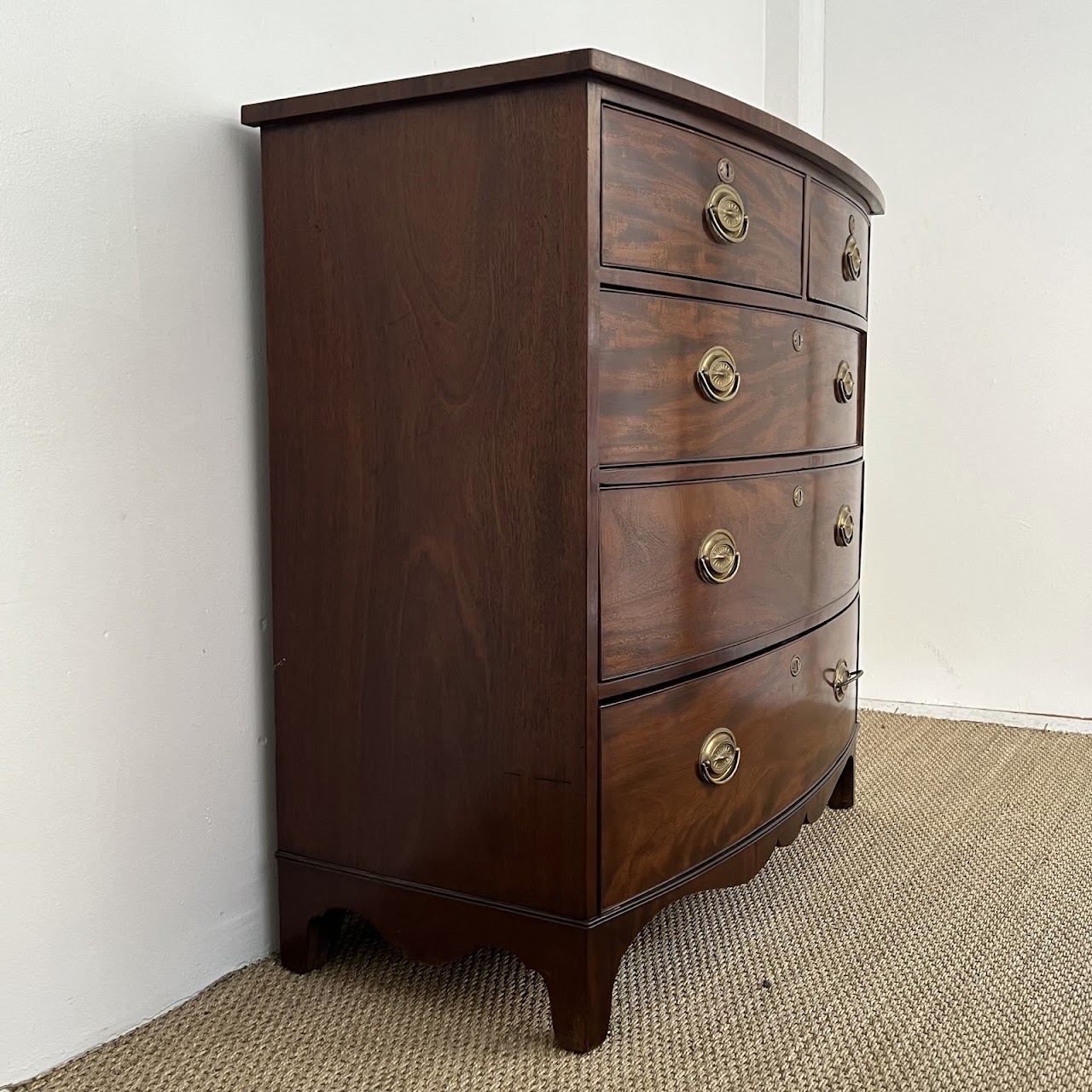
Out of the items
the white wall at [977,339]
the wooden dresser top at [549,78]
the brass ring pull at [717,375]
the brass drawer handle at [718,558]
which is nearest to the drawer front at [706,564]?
the brass drawer handle at [718,558]

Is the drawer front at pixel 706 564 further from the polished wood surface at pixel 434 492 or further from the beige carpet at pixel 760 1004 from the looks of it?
the beige carpet at pixel 760 1004

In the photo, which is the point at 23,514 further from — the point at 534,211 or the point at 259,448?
the point at 534,211

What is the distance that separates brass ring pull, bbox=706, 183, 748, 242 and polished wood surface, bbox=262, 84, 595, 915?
0.22m

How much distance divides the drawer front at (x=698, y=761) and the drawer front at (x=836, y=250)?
52 centimetres

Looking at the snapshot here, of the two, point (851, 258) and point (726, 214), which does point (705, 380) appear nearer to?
point (726, 214)

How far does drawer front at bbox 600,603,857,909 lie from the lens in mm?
1330

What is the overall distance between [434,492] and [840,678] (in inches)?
32.6

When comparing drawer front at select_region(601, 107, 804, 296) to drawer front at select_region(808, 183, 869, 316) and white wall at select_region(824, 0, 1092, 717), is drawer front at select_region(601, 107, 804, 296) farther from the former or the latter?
white wall at select_region(824, 0, 1092, 717)

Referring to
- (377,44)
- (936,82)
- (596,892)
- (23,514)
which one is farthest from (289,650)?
(936,82)

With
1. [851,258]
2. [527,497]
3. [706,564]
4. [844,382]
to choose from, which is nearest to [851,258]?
[851,258]

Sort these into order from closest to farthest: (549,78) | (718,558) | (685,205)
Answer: (549,78), (685,205), (718,558)

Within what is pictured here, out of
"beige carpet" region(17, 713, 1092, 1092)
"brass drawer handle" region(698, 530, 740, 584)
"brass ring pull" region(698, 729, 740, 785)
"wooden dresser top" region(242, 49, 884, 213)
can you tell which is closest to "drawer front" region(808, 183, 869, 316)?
"wooden dresser top" region(242, 49, 884, 213)

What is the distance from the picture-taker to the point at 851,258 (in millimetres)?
1779

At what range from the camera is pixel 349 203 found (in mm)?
1391
